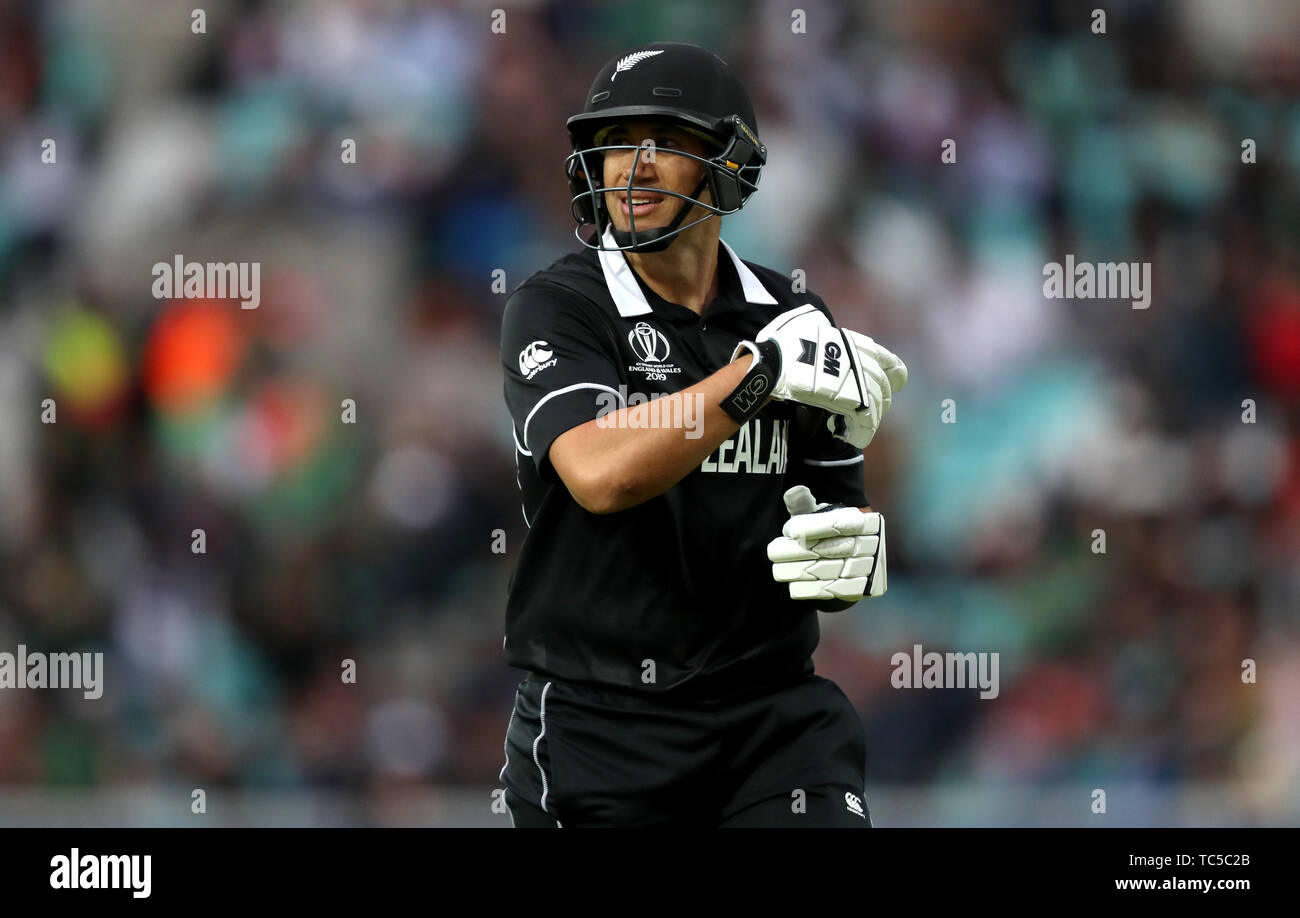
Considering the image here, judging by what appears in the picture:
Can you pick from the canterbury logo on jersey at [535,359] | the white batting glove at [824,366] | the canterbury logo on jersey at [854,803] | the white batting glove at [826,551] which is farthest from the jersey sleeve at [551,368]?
the canterbury logo on jersey at [854,803]

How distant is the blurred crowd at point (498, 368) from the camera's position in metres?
4.77

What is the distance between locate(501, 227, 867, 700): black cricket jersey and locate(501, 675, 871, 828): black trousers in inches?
1.7

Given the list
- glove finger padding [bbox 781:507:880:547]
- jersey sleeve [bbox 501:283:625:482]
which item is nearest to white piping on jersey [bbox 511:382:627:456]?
jersey sleeve [bbox 501:283:625:482]

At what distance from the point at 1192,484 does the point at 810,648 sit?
286 centimetres

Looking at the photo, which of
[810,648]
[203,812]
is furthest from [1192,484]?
[203,812]

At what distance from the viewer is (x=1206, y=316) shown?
5141 millimetres

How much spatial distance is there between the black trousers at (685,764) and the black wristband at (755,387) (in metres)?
0.51

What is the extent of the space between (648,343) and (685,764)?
0.72m

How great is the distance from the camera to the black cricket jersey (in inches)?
97.0

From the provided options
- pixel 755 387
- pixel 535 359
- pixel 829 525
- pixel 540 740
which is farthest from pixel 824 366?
pixel 540 740

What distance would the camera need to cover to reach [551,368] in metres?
2.46

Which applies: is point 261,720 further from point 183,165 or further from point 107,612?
point 183,165

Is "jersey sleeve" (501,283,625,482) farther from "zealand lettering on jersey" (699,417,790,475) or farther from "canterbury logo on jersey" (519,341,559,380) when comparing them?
"zealand lettering on jersey" (699,417,790,475)

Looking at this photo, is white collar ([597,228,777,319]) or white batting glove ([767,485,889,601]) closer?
white batting glove ([767,485,889,601])
